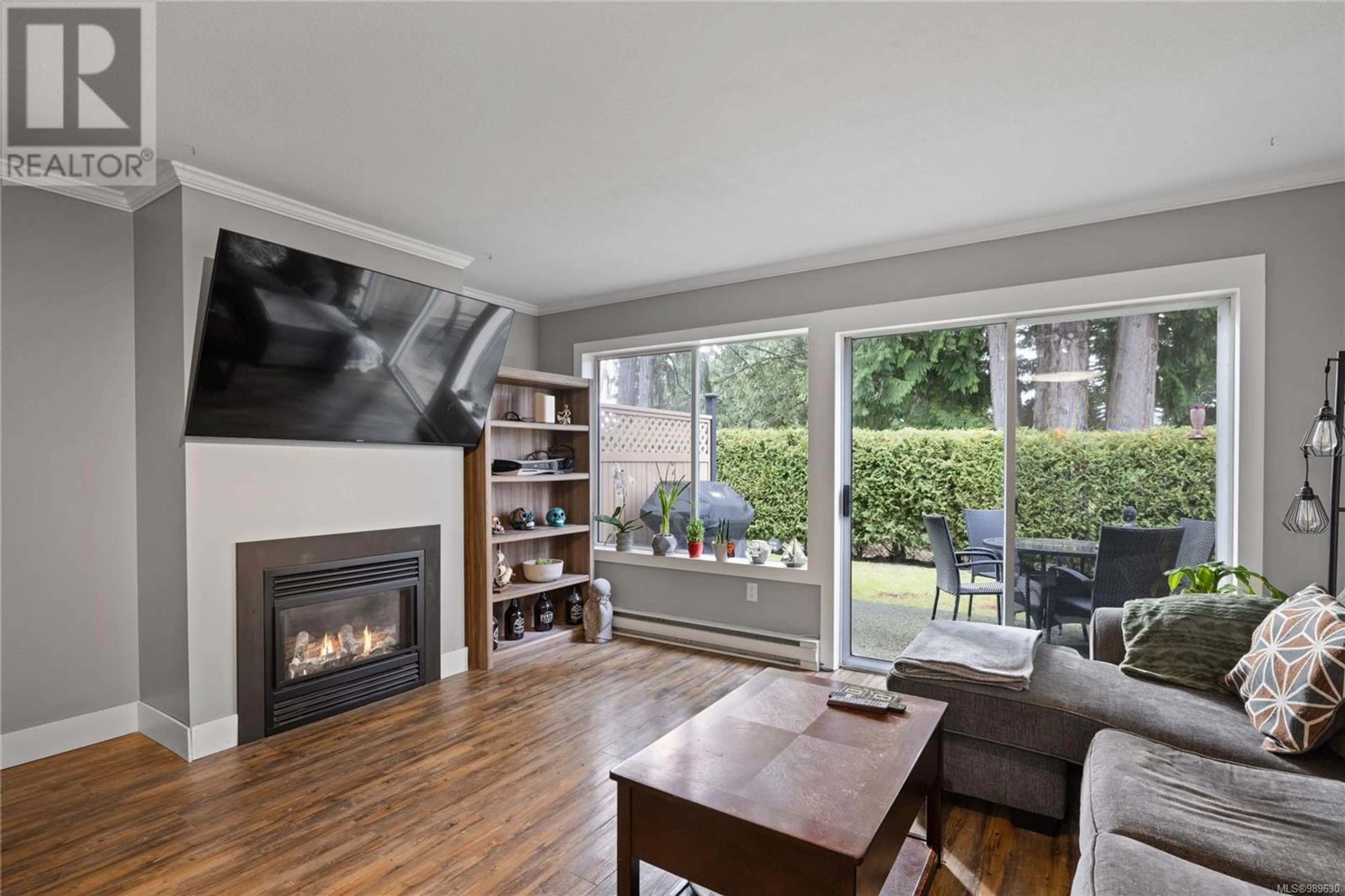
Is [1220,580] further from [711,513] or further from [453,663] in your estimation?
[453,663]

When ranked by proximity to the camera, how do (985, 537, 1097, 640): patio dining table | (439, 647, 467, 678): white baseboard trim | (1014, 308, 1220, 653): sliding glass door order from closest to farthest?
(1014, 308, 1220, 653): sliding glass door < (985, 537, 1097, 640): patio dining table < (439, 647, 467, 678): white baseboard trim

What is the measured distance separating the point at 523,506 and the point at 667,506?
3.41 ft

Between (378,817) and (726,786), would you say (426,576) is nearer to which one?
(378,817)

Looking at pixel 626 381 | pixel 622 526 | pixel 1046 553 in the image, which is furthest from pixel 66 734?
pixel 1046 553

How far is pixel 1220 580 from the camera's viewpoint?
9.43ft

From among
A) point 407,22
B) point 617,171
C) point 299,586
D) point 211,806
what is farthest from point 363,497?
point 407,22

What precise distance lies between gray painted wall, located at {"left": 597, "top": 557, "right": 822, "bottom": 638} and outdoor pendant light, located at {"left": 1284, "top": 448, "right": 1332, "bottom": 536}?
86.5 inches

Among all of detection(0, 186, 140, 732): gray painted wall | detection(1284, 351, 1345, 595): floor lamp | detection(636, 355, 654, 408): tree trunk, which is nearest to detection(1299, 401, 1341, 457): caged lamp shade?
detection(1284, 351, 1345, 595): floor lamp

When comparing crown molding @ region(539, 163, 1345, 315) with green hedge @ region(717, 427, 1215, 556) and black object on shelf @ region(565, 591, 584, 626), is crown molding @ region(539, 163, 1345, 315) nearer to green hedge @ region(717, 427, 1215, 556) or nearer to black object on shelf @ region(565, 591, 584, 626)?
green hedge @ region(717, 427, 1215, 556)

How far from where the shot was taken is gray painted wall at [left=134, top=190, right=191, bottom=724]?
2.77 m

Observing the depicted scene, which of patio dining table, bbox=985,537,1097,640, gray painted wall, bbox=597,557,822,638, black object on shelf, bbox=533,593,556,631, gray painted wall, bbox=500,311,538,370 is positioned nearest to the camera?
patio dining table, bbox=985,537,1097,640

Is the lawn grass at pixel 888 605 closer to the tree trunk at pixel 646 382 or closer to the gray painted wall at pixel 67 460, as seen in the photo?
the tree trunk at pixel 646 382

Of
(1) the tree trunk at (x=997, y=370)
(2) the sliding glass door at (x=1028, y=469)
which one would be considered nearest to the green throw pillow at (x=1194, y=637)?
(2) the sliding glass door at (x=1028, y=469)

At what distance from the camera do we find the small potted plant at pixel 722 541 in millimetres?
4379
